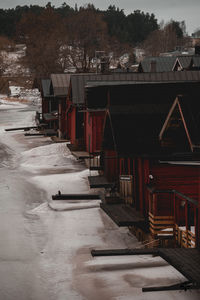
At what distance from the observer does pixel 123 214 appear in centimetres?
1700

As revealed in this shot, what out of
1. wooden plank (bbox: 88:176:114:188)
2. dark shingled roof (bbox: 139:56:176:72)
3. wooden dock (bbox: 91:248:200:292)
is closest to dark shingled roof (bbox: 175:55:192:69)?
dark shingled roof (bbox: 139:56:176:72)

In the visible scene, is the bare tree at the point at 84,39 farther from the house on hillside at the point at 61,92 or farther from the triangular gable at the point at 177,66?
the house on hillside at the point at 61,92

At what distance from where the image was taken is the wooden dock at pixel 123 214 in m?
16.0

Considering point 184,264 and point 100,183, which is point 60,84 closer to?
point 100,183

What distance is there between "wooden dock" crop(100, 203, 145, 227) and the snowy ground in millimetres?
923

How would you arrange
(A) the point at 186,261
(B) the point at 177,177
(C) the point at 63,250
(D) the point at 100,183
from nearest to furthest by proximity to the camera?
(A) the point at 186,261
(B) the point at 177,177
(C) the point at 63,250
(D) the point at 100,183

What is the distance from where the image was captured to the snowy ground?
13.3 m

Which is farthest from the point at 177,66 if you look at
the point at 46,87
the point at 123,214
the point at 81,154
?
the point at 123,214

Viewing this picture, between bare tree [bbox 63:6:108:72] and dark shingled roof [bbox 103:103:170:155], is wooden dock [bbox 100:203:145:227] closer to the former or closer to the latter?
dark shingled roof [bbox 103:103:170:155]

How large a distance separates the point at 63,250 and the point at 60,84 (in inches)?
1056

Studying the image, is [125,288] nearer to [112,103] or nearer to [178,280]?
[178,280]

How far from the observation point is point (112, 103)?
17.1 m

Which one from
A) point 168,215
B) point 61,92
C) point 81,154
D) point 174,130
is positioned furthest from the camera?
point 61,92

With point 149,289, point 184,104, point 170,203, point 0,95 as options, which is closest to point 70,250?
point 170,203
